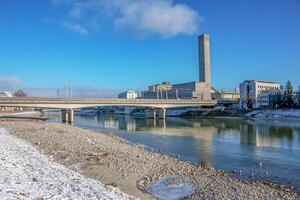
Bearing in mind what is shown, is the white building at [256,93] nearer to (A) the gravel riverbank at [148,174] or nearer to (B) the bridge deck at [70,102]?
(B) the bridge deck at [70,102]

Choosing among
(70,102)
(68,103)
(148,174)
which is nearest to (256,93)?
(70,102)

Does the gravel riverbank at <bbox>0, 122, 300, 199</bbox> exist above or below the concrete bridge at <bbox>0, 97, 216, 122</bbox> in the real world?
below

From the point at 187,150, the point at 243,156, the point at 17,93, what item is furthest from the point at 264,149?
the point at 17,93

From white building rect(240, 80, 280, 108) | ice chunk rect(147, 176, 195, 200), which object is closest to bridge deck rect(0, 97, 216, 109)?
white building rect(240, 80, 280, 108)

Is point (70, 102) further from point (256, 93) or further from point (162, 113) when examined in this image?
point (256, 93)

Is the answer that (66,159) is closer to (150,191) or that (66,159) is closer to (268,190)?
(150,191)

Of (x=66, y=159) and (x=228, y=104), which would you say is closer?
(x=66, y=159)

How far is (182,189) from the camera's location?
600 inches

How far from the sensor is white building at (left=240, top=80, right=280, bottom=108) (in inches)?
A: 5330

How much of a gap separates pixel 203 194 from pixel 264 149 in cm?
1841

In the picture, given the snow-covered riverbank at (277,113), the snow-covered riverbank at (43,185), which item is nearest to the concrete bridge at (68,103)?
the snow-covered riverbank at (277,113)

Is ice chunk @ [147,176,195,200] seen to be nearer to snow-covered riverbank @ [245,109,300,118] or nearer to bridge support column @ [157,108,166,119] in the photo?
snow-covered riverbank @ [245,109,300,118]

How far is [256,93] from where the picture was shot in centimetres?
14325

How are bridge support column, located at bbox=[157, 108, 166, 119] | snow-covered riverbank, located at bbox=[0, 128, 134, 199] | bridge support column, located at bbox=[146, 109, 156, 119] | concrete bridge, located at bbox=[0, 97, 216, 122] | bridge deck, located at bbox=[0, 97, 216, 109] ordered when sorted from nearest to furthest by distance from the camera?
snow-covered riverbank, located at bbox=[0, 128, 134, 199] → bridge deck, located at bbox=[0, 97, 216, 109] → concrete bridge, located at bbox=[0, 97, 216, 122] → bridge support column, located at bbox=[157, 108, 166, 119] → bridge support column, located at bbox=[146, 109, 156, 119]
